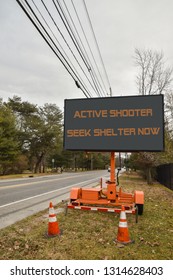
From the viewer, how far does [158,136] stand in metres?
7.64

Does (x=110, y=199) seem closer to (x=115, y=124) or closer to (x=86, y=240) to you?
(x=115, y=124)

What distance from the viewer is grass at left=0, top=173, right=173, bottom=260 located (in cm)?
468

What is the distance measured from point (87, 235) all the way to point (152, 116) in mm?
4210

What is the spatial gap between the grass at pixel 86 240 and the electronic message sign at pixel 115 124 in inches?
93.6

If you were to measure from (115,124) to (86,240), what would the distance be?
3954 mm

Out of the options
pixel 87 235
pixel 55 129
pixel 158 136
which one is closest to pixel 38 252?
pixel 87 235

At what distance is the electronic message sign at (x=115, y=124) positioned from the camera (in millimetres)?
7719

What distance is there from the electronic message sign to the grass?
2.38m

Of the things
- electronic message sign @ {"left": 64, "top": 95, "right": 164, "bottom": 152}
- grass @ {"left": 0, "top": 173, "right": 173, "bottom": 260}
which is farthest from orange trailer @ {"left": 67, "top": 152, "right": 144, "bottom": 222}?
electronic message sign @ {"left": 64, "top": 95, "right": 164, "bottom": 152}

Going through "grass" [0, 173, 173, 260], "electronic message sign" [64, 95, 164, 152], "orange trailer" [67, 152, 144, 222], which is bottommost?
"grass" [0, 173, 173, 260]

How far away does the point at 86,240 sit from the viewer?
5.55 metres

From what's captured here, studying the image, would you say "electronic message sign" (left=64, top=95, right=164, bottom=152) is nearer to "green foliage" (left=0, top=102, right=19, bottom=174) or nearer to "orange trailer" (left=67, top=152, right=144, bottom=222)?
"orange trailer" (left=67, top=152, right=144, bottom=222)

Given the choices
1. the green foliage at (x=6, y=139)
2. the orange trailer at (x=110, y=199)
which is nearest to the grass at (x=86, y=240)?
the orange trailer at (x=110, y=199)
